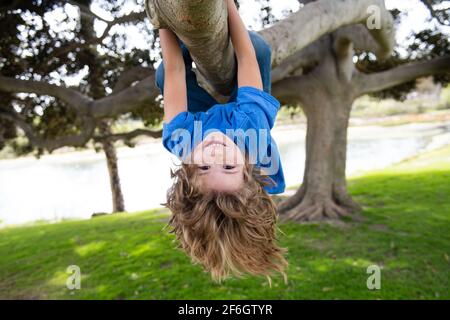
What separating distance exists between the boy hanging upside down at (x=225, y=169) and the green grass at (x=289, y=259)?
9.43ft

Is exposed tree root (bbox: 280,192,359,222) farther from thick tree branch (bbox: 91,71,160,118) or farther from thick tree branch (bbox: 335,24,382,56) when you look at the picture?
thick tree branch (bbox: 91,71,160,118)

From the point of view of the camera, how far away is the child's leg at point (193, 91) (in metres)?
2.70

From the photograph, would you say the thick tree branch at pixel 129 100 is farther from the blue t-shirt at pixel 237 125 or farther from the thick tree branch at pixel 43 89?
the blue t-shirt at pixel 237 125

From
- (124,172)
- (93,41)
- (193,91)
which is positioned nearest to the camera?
(193,91)

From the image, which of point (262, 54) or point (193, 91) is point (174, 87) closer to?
point (193, 91)

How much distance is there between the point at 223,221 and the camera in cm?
237

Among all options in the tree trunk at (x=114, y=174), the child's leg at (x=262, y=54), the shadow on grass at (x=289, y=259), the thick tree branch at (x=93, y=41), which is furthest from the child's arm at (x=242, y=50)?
the tree trunk at (x=114, y=174)

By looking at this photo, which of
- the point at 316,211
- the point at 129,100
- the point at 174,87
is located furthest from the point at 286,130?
the point at 174,87

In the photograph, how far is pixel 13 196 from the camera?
2300 cm

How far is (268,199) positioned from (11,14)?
5869mm

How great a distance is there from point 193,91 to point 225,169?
0.80m

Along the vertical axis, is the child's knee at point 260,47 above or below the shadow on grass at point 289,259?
above

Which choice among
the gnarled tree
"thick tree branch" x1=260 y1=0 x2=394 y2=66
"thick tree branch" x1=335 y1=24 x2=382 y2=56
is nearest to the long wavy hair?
"thick tree branch" x1=260 y1=0 x2=394 y2=66
